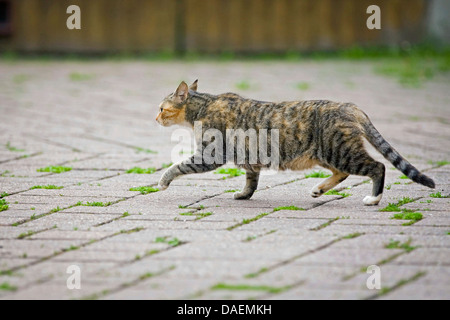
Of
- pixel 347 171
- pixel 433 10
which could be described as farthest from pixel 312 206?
pixel 433 10

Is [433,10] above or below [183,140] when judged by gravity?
above

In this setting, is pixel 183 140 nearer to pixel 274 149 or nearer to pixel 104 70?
pixel 274 149

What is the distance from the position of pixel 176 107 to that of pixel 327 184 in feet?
4.08

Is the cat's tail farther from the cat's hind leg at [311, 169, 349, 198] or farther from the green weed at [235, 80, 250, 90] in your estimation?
the green weed at [235, 80, 250, 90]

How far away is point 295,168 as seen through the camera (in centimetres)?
519

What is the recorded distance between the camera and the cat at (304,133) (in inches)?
193

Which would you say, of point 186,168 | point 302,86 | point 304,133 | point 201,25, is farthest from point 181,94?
point 201,25

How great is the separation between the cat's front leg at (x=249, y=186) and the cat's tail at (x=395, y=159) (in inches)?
33.5

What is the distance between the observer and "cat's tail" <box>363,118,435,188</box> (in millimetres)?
4801

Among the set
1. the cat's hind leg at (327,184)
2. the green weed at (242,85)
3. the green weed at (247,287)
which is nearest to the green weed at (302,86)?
the green weed at (242,85)

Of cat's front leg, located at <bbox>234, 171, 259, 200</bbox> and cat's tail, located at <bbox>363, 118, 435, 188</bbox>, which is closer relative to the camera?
cat's tail, located at <bbox>363, 118, 435, 188</bbox>

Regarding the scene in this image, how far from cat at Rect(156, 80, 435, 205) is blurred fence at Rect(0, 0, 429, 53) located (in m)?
9.75

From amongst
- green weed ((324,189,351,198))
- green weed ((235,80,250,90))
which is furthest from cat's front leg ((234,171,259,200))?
green weed ((235,80,250,90))
